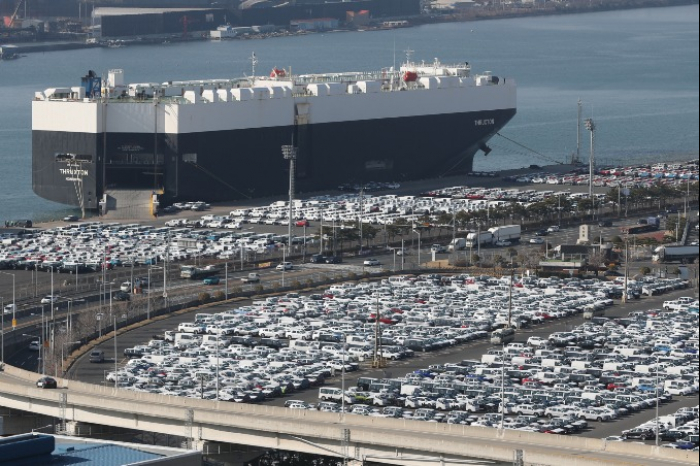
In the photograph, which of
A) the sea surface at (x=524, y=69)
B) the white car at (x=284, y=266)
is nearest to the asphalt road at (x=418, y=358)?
the white car at (x=284, y=266)

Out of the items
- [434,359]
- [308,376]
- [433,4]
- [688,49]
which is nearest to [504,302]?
[434,359]

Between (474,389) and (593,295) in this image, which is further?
(593,295)

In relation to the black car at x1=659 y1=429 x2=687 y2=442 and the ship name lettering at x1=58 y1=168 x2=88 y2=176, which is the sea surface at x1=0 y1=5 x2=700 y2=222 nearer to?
the ship name lettering at x1=58 y1=168 x2=88 y2=176

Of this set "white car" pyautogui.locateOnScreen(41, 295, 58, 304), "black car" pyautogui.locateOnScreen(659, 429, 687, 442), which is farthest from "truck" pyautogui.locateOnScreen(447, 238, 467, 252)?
"black car" pyautogui.locateOnScreen(659, 429, 687, 442)

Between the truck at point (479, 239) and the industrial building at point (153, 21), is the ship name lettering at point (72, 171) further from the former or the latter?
the industrial building at point (153, 21)

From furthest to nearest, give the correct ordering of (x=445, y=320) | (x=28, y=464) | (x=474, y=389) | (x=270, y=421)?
(x=445, y=320), (x=474, y=389), (x=270, y=421), (x=28, y=464)

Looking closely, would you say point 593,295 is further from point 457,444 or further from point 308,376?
point 457,444
